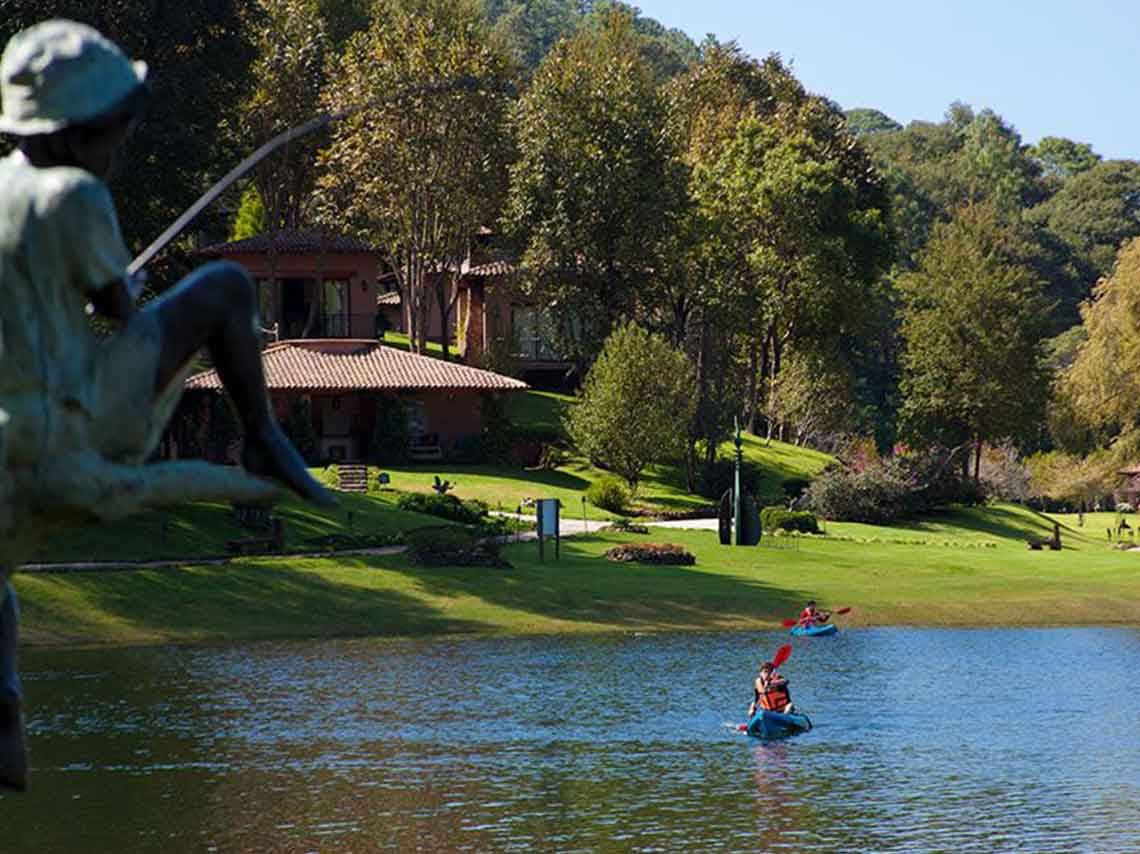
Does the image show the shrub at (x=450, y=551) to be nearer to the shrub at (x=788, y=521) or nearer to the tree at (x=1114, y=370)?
the shrub at (x=788, y=521)

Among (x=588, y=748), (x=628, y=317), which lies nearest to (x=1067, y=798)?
(x=588, y=748)

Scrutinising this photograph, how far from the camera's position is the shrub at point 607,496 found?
79.4 m

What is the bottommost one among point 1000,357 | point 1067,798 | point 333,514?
point 1067,798

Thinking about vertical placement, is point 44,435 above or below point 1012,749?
above

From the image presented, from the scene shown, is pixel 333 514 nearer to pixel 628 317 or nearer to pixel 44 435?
pixel 628 317

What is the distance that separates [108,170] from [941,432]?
10269cm

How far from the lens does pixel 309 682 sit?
46156mm

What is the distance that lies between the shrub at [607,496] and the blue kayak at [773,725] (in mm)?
39041

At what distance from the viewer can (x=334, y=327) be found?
98938mm

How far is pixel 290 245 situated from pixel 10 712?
94062 millimetres

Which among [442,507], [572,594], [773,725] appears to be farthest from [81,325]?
[442,507]

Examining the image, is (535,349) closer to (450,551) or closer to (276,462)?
(450,551)

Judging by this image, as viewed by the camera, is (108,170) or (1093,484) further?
(1093,484)

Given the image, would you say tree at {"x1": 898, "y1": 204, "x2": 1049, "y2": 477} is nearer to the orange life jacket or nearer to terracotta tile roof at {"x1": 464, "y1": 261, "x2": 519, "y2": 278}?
terracotta tile roof at {"x1": 464, "y1": 261, "x2": 519, "y2": 278}
